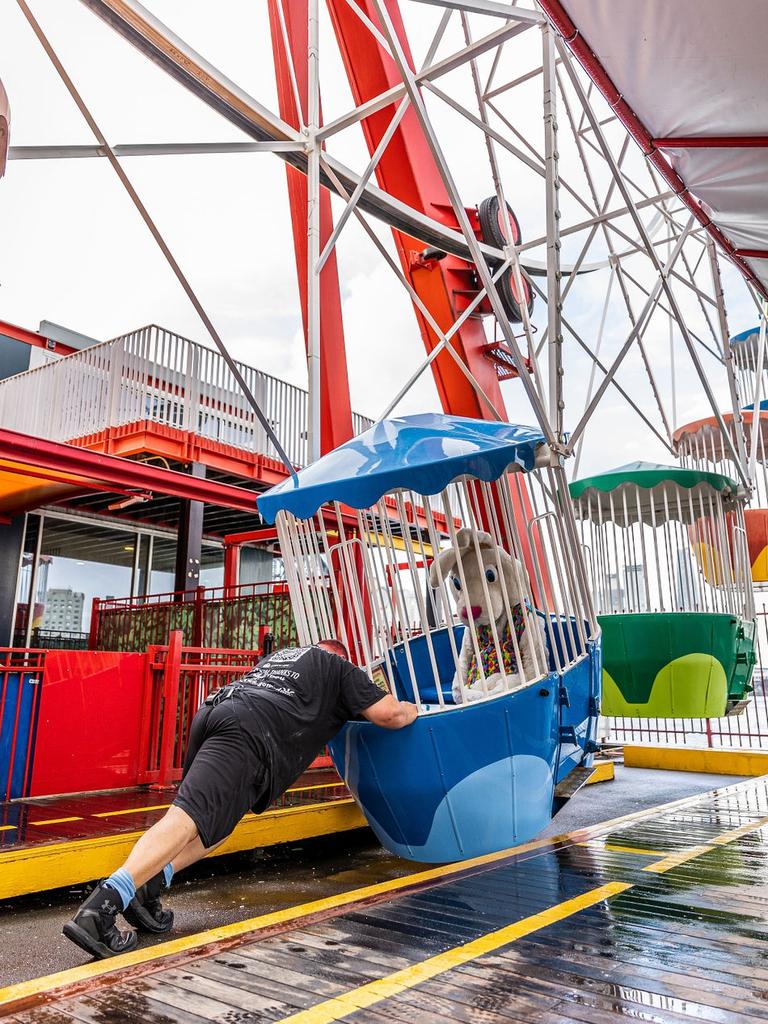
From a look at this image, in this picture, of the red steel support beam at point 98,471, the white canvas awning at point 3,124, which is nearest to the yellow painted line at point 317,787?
the red steel support beam at point 98,471

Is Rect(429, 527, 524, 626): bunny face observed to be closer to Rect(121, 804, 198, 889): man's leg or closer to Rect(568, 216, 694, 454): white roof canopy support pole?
Rect(568, 216, 694, 454): white roof canopy support pole

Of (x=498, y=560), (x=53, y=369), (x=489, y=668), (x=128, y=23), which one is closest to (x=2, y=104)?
(x=498, y=560)

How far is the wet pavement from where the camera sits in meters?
3.77

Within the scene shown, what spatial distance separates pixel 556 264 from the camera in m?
5.28

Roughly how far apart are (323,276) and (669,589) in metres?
5.35

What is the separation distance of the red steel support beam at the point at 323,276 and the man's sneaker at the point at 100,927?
21.7ft

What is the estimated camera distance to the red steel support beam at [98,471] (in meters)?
9.30

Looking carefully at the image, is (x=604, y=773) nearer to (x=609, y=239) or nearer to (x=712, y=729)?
(x=712, y=729)

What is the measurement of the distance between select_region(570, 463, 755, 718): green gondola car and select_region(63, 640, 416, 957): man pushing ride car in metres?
3.40

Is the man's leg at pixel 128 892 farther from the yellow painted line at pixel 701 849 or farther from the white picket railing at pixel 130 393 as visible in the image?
the white picket railing at pixel 130 393

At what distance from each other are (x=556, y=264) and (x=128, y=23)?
3626mm

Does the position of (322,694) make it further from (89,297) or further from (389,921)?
(89,297)

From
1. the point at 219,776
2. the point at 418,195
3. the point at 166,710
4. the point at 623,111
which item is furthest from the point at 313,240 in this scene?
the point at 219,776

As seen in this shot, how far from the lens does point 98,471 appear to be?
10172mm
